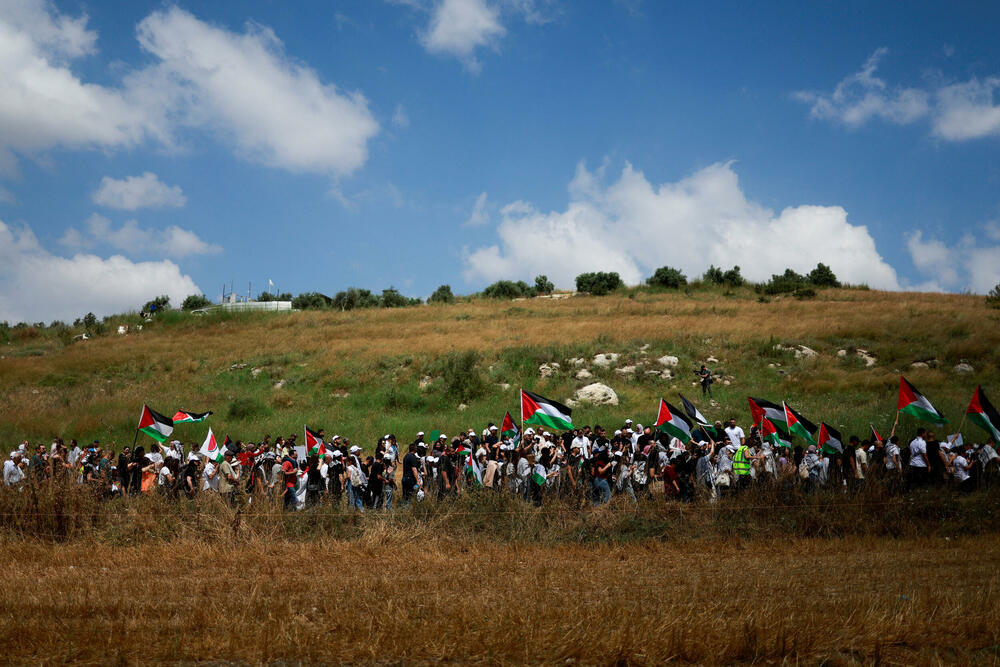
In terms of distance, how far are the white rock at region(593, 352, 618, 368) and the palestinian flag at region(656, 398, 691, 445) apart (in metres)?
19.6

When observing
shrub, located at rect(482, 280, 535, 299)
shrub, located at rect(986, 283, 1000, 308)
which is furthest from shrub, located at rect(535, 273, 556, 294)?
shrub, located at rect(986, 283, 1000, 308)

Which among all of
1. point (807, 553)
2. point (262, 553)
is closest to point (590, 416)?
point (807, 553)

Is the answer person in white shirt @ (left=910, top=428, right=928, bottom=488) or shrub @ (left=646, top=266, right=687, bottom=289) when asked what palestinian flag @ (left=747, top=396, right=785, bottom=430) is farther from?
shrub @ (left=646, top=266, right=687, bottom=289)

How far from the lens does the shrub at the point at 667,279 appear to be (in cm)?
7425

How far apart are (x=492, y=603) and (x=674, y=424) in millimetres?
10199

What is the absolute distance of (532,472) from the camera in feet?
49.4

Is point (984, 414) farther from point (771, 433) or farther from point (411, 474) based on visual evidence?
point (411, 474)

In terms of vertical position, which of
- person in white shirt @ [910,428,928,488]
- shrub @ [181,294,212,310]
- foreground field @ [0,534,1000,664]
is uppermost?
shrub @ [181,294,212,310]

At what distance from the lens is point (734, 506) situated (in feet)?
45.6

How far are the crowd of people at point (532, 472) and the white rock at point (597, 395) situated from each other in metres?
13.7

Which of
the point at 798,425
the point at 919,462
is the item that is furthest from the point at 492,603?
the point at 798,425

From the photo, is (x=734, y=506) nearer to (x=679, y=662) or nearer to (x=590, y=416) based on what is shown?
(x=679, y=662)

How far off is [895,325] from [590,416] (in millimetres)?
22339

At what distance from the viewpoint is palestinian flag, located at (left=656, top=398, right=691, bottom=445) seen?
57.6 ft
